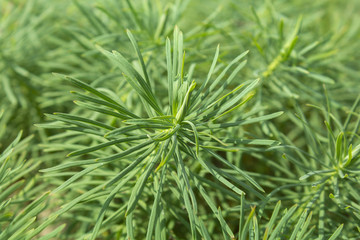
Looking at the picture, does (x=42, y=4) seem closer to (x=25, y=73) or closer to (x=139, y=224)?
(x=25, y=73)

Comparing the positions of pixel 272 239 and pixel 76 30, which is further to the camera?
pixel 76 30

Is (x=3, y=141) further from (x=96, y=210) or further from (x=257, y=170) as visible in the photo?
(x=257, y=170)

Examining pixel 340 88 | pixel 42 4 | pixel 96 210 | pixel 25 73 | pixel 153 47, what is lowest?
pixel 340 88

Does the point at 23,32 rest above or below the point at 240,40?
above

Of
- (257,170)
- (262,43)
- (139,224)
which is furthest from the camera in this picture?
(262,43)

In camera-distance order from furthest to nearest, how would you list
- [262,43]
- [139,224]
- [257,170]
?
[262,43] → [257,170] → [139,224]

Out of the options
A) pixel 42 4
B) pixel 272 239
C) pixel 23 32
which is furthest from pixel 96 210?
pixel 42 4
